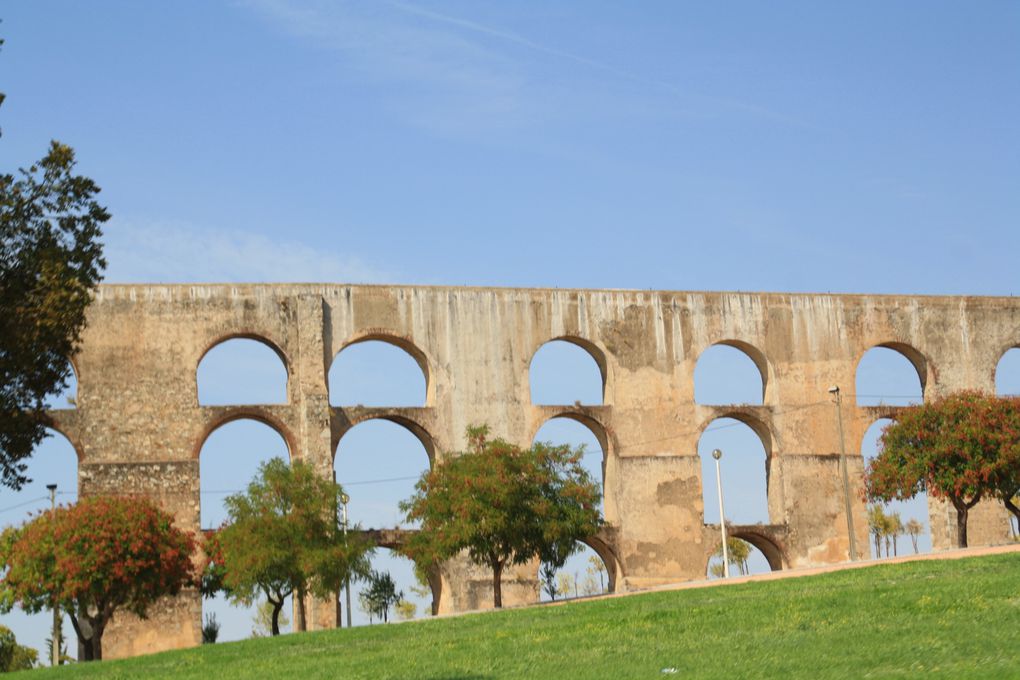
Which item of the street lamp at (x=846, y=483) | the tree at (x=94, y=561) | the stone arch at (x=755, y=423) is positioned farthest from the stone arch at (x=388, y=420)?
the street lamp at (x=846, y=483)

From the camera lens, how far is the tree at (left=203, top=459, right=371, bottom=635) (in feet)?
96.8

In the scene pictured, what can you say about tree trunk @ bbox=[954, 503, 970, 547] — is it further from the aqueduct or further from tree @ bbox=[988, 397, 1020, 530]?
the aqueduct

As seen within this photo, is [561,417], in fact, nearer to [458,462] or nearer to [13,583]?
[458,462]

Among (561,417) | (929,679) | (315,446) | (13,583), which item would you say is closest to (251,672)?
(929,679)

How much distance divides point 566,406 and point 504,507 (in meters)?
7.65

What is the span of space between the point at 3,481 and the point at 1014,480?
2392 centimetres

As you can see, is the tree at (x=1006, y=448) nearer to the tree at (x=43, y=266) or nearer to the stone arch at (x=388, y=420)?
the stone arch at (x=388, y=420)

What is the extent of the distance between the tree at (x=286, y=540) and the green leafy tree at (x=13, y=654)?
11753 millimetres

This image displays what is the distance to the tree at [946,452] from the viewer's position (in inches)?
1309

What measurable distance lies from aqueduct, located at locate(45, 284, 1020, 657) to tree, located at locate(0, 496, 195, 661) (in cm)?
243

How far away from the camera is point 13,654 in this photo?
1927 inches

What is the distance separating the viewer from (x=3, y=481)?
648 inches

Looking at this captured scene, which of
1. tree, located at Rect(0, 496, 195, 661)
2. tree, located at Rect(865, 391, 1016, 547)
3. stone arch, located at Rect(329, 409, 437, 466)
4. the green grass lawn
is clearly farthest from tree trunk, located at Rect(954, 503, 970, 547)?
tree, located at Rect(0, 496, 195, 661)

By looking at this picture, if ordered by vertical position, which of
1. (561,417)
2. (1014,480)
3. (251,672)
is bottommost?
(251,672)
